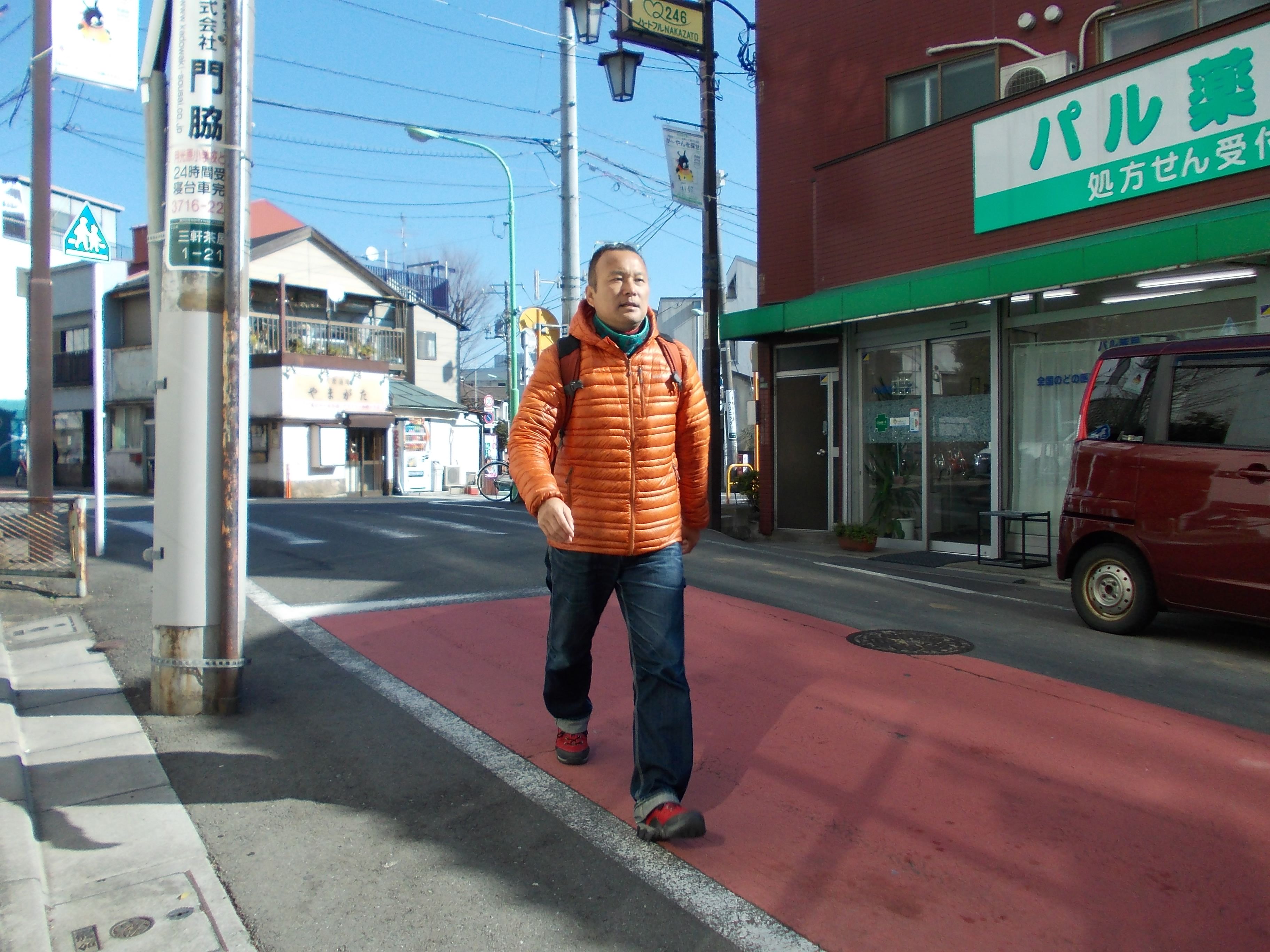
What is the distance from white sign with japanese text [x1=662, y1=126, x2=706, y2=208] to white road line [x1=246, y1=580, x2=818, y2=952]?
10.9 meters

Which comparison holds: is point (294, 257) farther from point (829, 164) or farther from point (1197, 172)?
point (1197, 172)

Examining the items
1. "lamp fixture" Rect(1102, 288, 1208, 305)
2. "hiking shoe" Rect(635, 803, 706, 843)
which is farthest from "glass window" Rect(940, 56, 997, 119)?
"hiking shoe" Rect(635, 803, 706, 843)

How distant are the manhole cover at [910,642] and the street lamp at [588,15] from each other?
13.0 meters

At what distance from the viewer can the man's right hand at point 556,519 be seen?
298 cm

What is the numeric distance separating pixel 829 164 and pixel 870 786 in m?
10.5

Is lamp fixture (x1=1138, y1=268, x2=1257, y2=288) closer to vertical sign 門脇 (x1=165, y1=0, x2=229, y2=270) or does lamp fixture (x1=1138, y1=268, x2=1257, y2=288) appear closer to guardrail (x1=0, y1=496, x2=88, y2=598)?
vertical sign 門脇 (x1=165, y1=0, x2=229, y2=270)

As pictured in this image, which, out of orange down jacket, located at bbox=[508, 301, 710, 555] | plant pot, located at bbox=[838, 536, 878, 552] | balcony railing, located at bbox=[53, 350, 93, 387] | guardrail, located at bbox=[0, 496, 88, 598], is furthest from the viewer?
Answer: balcony railing, located at bbox=[53, 350, 93, 387]

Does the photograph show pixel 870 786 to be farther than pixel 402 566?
No

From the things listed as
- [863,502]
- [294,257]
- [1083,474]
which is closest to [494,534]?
[863,502]

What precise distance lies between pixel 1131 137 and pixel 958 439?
3727mm

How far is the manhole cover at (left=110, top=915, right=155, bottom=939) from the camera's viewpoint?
261cm

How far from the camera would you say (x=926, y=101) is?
12.2 meters

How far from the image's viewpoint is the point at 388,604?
A: 722cm

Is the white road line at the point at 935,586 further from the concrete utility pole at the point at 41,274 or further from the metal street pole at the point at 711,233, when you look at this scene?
the concrete utility pole at the point at 41,274
